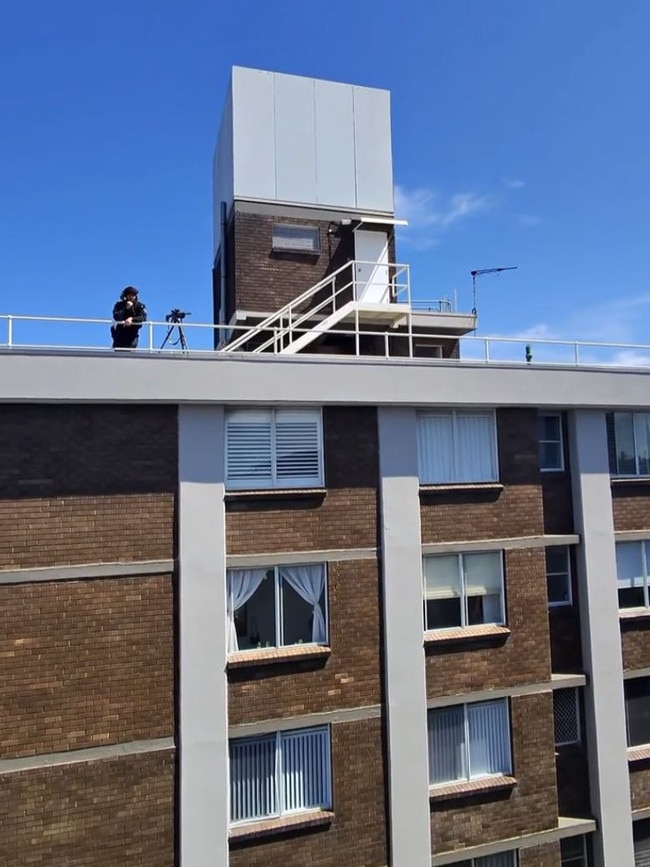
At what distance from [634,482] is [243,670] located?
8.31m

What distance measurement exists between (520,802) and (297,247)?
491 inches

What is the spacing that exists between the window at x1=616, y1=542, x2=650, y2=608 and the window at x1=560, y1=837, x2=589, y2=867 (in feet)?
14.4

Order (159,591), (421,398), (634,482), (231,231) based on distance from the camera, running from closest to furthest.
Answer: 1. (159,591)
2. (421,398)
3. (634,482)
4. (231,231)

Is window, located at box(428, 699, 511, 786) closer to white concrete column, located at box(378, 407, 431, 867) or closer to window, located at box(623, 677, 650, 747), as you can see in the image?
white concrete column, located at box(378, 407, 431, 867)

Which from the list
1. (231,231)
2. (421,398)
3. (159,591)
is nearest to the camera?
(159,591)

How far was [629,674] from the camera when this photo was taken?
1203cm

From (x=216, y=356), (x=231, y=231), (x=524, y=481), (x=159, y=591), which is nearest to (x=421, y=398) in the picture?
(x=524, y=481)

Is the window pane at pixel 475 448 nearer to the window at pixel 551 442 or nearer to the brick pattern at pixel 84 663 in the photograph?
the window at pixel 551 442

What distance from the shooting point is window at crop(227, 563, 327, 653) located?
32.7 feet

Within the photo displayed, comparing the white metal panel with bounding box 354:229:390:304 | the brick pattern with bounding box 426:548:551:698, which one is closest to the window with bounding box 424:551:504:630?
the brick pattern with bounding box 426:548:551:698

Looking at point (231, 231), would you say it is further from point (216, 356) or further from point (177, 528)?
point (177, 528)

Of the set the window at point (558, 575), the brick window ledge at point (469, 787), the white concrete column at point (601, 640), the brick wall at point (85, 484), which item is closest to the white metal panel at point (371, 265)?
the white concrete column at point (601, 640)

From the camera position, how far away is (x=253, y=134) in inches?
598

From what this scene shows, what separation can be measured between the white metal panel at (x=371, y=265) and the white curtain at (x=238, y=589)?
7.78 metres
